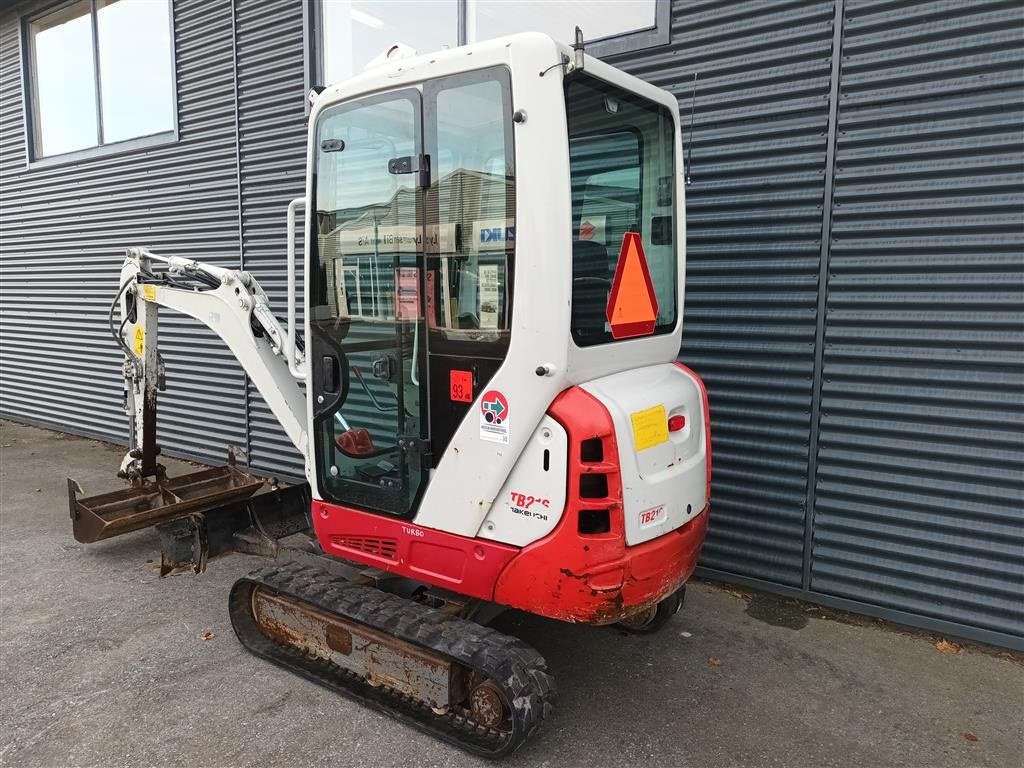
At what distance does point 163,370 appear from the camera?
5.00 m

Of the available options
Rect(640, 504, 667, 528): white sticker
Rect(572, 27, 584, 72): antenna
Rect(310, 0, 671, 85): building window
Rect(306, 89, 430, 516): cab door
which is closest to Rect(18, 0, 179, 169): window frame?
Rect(310, 0, 671, 85): building window

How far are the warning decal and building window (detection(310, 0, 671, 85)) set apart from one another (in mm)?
3059

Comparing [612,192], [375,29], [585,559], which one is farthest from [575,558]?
[375,29]

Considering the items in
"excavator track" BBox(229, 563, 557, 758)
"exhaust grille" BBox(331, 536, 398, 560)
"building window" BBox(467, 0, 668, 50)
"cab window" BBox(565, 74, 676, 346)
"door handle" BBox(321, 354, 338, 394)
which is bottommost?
"excavator track" BBox(229, 563, 557, 758)

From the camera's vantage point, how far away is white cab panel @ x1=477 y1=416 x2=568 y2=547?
2.81 meters

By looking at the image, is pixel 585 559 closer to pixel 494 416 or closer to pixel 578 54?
pixel 494 416

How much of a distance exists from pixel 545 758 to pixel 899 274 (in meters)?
3.14

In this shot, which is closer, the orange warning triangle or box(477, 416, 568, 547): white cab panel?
box(477, 416, 568, 547): white cab panel

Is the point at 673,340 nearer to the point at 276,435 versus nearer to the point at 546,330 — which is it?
the point at 546,330

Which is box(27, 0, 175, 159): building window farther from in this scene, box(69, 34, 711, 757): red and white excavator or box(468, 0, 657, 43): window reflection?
box(69, 34, 711, 757): red and white excavator

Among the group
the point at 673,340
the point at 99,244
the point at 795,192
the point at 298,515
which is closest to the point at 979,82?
the point at 795,192

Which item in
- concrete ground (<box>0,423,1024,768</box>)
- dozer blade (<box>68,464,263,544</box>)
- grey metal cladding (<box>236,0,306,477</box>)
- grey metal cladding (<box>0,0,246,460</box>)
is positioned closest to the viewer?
concrete ground (<box>0,423,1024,768</box>)

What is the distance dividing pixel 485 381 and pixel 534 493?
1.62 ft

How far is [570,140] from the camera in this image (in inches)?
113
